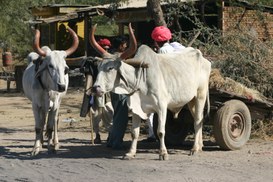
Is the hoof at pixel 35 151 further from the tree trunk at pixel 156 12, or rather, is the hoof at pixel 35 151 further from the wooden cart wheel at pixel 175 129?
the tree trunk at pixel 156 12

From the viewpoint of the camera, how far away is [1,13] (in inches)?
916

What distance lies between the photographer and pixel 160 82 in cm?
938

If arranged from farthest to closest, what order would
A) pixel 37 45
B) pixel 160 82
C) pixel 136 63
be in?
1. pixel 37 45
2. pixel 160 82
3. pixel 136 63

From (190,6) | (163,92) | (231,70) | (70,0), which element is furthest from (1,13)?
(163,92)

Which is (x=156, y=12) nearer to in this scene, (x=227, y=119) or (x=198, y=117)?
(x=198, y=117)

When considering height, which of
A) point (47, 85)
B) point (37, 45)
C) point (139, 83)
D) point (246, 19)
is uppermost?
point (246, 19)

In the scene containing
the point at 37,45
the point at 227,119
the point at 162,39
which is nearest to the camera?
the point at 37,45

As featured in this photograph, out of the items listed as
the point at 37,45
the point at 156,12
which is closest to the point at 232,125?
the point at 37,45

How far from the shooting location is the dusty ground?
26.5 ft

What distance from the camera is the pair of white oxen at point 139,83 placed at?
9.18 meters

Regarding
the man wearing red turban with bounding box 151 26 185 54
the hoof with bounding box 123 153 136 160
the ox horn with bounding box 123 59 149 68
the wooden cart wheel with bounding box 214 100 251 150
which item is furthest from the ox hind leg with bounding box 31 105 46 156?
the wooden cart wheel with bounding box 214 100 251 150

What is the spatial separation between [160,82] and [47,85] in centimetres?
184

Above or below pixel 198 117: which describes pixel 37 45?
above

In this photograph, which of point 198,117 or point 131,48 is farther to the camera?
point 198,117
